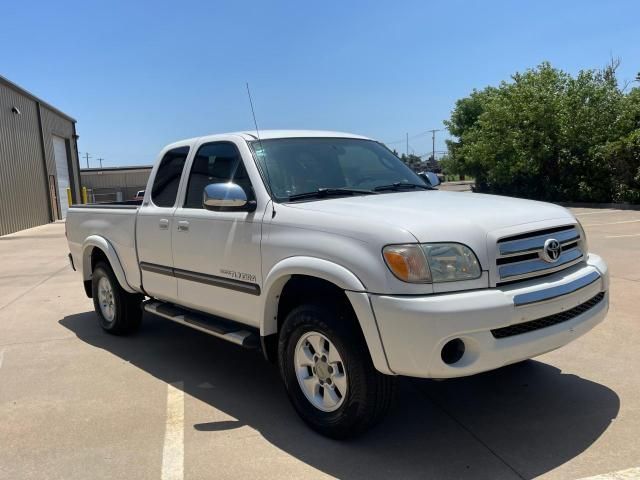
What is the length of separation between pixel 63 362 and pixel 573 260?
4569 mm

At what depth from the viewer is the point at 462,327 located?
2.97 meters

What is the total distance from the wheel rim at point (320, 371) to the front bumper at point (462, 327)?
0.48 m

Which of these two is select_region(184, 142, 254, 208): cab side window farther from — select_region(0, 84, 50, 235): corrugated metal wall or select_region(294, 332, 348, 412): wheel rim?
select_region(0, 84, 50, 235): corrugated metal wall

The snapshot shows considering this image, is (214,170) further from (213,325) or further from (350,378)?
(350,378)

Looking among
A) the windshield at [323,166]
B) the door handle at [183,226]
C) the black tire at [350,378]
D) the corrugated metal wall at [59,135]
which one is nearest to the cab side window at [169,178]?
the door handle at [183,226]

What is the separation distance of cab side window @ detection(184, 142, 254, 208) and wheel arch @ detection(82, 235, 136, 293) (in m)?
1.40

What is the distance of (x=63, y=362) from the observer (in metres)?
5.43

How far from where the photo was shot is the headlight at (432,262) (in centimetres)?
306

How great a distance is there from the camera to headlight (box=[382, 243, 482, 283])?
306 centimetres

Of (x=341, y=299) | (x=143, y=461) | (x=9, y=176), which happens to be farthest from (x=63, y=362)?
(x=9, y=176)

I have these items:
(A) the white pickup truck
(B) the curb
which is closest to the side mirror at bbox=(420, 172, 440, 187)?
(A) the white pickup truck

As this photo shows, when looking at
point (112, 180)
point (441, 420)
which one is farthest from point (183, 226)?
point (112, 180)

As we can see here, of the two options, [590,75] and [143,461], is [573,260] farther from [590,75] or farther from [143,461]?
[590,75]

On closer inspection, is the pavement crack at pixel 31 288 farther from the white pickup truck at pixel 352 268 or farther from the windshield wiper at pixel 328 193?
the windshield wiper at pixel 328 193
